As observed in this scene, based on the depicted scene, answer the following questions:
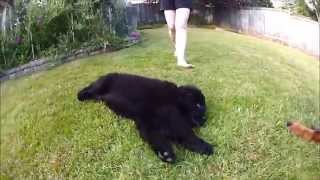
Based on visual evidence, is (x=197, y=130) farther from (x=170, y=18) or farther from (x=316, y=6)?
(x=316, y=6)

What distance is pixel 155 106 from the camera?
160 cm

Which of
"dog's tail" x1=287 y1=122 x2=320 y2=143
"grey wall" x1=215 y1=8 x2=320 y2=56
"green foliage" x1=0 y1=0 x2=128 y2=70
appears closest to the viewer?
"green foliage" x1=0 y1=0 x2=128 y2=70

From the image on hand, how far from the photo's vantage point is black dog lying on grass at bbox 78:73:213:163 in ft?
5.16

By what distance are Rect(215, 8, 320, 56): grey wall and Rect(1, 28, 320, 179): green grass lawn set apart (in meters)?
0.03

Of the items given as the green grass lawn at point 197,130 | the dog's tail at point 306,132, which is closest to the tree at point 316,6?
the green grass lawn at point 197,130

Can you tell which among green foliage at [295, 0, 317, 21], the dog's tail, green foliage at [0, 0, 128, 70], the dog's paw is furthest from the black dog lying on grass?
green foliage at [295, 0, 317, 21]

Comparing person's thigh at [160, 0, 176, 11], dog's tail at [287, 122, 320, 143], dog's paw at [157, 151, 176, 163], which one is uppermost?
person's thigh at [160, 0, 176, 11]

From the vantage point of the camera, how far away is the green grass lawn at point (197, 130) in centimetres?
143

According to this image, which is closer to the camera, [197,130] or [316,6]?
[197,130]

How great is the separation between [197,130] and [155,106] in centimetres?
16

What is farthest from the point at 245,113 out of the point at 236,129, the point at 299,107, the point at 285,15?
the point at 285,15

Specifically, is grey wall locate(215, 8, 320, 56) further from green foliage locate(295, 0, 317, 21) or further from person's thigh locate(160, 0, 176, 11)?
person's thigh locate(160, 0, 176, 11)

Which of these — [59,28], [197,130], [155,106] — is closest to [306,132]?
[197,130]

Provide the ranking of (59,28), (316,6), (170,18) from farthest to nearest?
(316,6)
(170,18)
(59,28)
